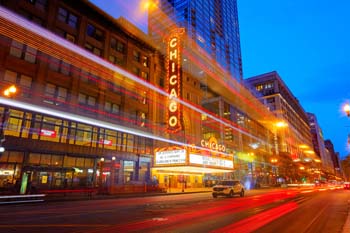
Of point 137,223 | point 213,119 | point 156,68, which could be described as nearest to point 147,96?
point 156,68

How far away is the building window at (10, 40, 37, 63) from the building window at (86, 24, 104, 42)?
981 cm

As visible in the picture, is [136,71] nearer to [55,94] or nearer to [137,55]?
[137,55]

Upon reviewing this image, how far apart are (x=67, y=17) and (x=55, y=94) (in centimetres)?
1181

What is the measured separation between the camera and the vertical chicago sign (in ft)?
102

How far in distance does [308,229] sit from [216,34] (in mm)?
80608

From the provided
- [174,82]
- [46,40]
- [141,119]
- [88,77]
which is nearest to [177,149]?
[174,82]

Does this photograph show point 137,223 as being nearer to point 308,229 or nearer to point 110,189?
point 308,229

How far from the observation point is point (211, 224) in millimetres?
9336

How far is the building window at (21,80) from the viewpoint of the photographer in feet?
84.8

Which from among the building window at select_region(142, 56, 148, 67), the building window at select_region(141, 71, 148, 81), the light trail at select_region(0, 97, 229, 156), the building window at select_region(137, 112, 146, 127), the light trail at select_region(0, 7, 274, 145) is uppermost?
the building window at select_region(142, 56, 148, 67)

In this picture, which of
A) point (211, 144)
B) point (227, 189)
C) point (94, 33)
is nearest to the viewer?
point (227, 189)

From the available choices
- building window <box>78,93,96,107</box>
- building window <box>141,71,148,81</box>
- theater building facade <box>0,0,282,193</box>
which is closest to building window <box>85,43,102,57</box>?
theater building facade <box>0,0,282,193</box>

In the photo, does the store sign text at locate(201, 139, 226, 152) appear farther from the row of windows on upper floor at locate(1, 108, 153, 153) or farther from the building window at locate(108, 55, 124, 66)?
the building window at locate(108, 55, 124, 66)

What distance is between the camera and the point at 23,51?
27.4m
